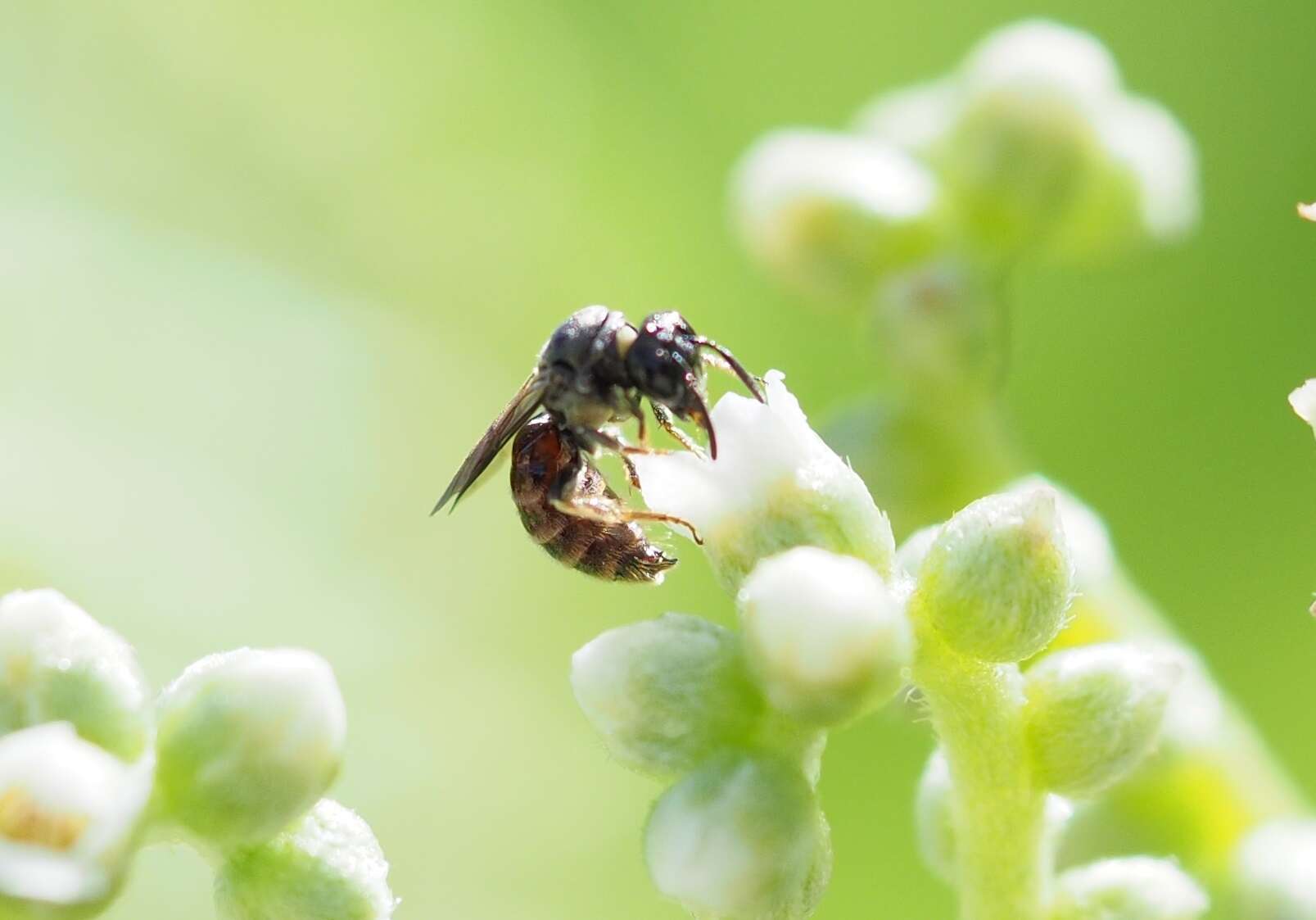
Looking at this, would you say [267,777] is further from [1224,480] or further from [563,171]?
[563,171]

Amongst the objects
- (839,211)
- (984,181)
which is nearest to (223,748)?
(839,211)

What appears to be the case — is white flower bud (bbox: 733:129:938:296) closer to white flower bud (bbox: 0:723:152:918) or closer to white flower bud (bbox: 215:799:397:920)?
white flower bud (bbox: 215:799:397:920)

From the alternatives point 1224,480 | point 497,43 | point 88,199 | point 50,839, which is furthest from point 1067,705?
point 497,43

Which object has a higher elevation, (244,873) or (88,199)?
(88,199)

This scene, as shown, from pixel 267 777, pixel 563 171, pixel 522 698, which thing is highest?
pixel 563 171

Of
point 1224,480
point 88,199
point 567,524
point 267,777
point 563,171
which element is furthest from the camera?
point 563,171

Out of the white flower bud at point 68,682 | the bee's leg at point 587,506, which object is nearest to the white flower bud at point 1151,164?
the bee's leg at point 587,506

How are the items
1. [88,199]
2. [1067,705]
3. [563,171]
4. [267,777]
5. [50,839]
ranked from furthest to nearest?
1. [563,171]
2. [88,199]
3. [1067,705]
4. [267,777]
5. [50,839]

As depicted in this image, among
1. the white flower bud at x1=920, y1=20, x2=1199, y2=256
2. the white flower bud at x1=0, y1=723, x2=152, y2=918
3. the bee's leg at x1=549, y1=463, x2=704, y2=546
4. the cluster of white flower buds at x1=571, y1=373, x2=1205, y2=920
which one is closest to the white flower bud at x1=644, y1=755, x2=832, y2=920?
the cluster of white flower buds at x1=571, y1=373, x2=1205, y2=920

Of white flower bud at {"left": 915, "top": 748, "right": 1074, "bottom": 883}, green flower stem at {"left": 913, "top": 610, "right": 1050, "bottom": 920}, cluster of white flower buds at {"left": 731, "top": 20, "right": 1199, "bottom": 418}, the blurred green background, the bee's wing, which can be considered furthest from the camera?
the blurred green background
